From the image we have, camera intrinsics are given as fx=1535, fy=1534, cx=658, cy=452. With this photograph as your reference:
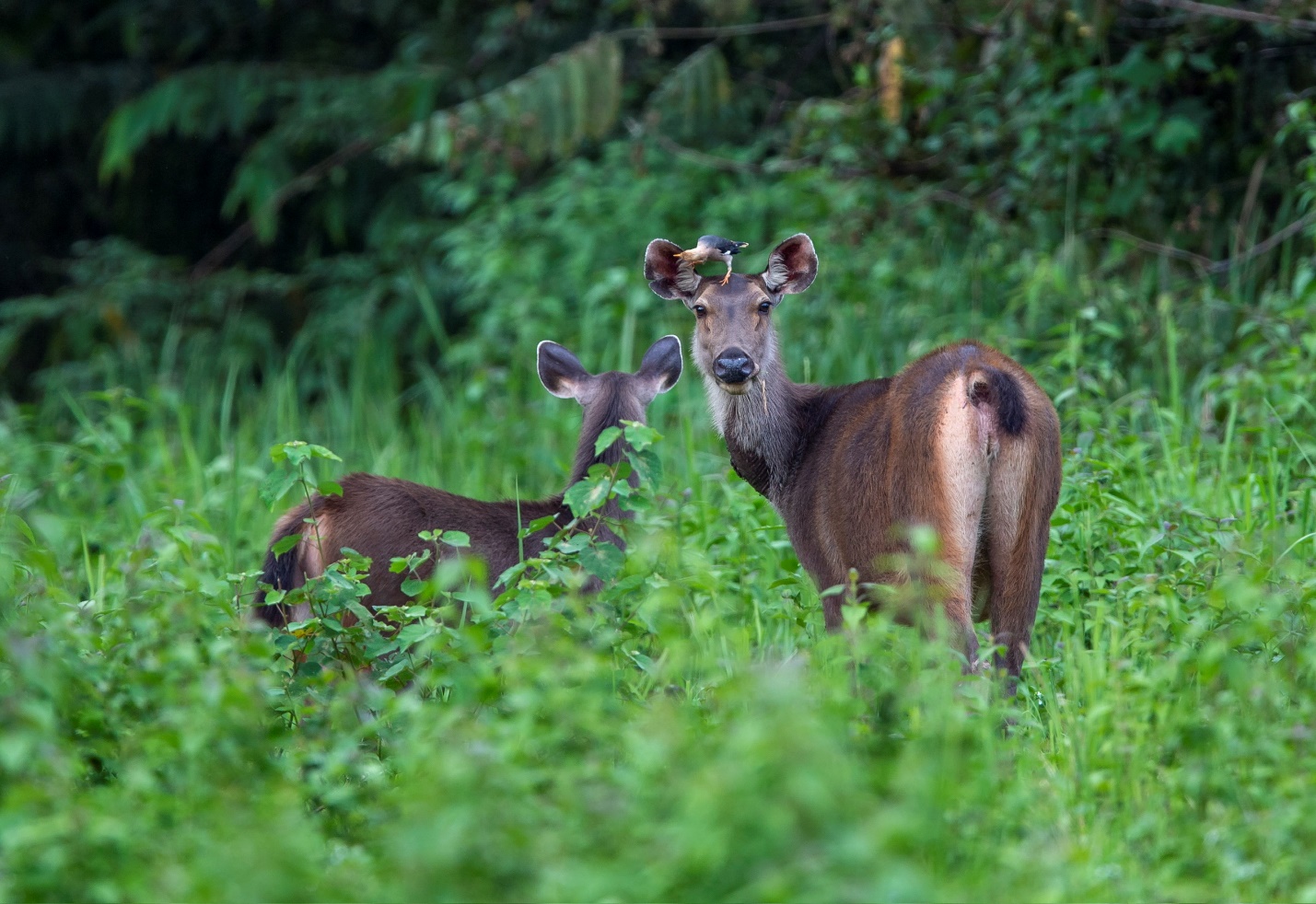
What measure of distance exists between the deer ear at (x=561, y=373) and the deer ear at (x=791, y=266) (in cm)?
88

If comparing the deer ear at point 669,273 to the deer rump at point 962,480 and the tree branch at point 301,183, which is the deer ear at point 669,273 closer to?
the deer rump at point 962,480

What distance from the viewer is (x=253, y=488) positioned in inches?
304

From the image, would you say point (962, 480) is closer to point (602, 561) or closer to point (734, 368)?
point (602, 561)

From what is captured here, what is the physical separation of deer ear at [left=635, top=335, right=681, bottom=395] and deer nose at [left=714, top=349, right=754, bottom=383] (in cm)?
81

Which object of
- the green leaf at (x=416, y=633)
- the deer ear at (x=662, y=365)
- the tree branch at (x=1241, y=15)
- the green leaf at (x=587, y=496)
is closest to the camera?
the green leaf at (x=416, y=633)

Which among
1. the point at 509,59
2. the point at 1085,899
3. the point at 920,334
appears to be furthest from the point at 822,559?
the point at 509,59

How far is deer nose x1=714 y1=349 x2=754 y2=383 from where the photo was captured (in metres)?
5.43

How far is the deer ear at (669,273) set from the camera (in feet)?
19.9

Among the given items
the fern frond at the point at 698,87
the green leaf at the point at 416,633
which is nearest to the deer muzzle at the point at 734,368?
the green leaf at the point at 416,633

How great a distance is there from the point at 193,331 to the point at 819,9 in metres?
5.21

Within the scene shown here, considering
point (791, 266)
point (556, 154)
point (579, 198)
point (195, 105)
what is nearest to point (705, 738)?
point (791, 266)

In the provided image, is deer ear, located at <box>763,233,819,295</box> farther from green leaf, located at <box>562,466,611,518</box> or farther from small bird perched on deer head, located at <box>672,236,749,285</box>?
green leaf, located at <box>562,466,611,518</box>

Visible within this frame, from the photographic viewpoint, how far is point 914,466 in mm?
4547

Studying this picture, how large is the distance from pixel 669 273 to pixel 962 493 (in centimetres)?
209
